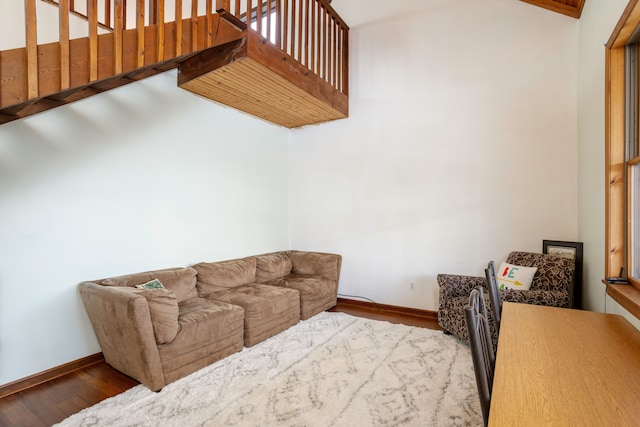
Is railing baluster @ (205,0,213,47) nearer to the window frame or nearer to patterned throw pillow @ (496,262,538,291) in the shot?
the window frame

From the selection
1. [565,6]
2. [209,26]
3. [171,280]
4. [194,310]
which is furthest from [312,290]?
[565,6]

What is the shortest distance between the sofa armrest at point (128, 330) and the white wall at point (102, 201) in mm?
334

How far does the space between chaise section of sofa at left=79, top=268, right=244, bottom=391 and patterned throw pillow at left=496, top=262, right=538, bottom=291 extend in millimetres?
2440

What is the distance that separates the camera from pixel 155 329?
223 centimetres

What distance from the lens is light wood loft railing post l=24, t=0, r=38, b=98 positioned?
1533 millimetres

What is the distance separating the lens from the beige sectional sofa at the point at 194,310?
2.23 metres

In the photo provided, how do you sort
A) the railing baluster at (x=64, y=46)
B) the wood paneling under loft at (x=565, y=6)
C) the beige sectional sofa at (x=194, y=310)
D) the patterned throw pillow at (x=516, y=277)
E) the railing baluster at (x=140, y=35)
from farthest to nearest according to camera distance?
the wood paneling under loft at (x=565, y=6)
the patterned throw pillow at (x=516, y=277)
the beige sectional sofa at (x=194, y=310)
the railing baluster at (x=140, y=35)
the railing baluster at (x=64, y=46)

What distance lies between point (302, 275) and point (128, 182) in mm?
2289

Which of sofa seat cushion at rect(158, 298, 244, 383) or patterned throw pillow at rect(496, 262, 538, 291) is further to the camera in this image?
patterned throw pillow at rect(496, 262, 538, 291)

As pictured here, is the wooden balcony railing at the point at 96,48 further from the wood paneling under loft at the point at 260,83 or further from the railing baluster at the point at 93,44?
the wood paneling under loft at the point at 260,83

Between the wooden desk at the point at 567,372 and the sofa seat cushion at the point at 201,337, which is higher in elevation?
the wooden desk at the point at 567,372

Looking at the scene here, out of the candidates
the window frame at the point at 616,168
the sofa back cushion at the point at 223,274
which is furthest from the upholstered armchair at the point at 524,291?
the sofa back cushion at the point at 223,274

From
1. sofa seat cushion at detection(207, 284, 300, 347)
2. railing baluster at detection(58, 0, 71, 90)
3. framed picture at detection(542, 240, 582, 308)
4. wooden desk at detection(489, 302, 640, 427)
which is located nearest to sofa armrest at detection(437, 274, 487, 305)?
framed picture at detection(542, 240, 582, 308)

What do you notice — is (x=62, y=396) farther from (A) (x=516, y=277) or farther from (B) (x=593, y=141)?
(B) (x=593, y=141)
